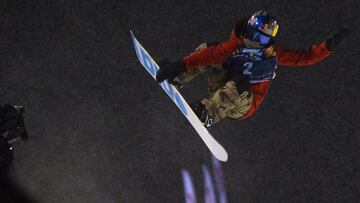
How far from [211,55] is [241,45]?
170 millimetres

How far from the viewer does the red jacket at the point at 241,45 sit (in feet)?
8.38

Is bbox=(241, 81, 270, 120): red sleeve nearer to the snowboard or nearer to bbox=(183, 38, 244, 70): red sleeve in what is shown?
bbox=(183, 38, 244, 70): red sleeve

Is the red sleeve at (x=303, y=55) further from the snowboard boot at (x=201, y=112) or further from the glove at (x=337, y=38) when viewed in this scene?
the snowboard boot at (x=201, y=112)

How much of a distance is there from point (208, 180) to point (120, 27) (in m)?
1.27

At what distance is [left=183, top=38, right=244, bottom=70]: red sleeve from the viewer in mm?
2545

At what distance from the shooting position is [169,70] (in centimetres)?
248

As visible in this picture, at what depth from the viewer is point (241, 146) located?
3.31 meters

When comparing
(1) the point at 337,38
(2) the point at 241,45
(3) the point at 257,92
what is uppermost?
(2) the point at 241,45

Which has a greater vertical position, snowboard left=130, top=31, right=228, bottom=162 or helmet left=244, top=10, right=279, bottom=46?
helmet left=244, top=10, right=279, bottom=46

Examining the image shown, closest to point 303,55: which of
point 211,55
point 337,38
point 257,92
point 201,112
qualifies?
point 337,38

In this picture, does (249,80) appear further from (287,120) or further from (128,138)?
(128,138)

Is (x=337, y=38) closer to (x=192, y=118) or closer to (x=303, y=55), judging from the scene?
(x=303, y=55)

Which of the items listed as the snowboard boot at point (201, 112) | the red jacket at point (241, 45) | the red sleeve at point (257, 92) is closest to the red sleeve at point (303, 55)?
the red jacket at point (241, 45)

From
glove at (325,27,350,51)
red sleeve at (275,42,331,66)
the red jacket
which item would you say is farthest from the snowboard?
glove at (325,27,350,51)
